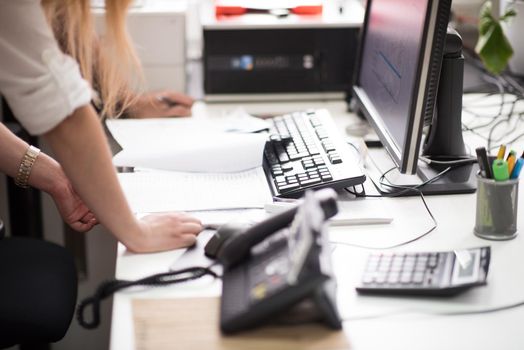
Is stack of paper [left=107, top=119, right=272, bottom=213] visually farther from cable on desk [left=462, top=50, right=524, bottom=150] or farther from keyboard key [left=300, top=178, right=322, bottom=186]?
cable on desk [left=462, top=50, right=524, bottom=150]

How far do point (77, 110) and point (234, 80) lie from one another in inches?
40.7

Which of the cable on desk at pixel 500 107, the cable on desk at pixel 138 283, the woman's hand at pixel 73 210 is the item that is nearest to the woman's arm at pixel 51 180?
the woman's hand at pixel 73 210

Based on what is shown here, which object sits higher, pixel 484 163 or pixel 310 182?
pixel 484 163

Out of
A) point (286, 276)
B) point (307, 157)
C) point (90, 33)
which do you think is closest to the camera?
point (286, 276)

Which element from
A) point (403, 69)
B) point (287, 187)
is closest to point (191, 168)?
point (287, 187)

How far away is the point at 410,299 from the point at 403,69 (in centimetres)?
50

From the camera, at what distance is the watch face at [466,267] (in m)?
1.15

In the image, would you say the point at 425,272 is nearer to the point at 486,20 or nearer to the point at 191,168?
the point at 191,168

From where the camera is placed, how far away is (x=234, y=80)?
2.17 metres

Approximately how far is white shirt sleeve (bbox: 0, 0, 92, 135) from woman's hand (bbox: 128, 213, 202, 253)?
264mm

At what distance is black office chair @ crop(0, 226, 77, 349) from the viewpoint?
1.45 meters

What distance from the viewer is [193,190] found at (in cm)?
154

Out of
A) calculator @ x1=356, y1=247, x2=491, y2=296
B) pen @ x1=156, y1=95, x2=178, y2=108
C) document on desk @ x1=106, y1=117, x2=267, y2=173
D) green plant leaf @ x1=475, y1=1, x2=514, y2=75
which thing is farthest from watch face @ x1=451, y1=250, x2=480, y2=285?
pen @ x1=156, y1=95, x2=178, y2=108

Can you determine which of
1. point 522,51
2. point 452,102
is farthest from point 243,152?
point 522,51
